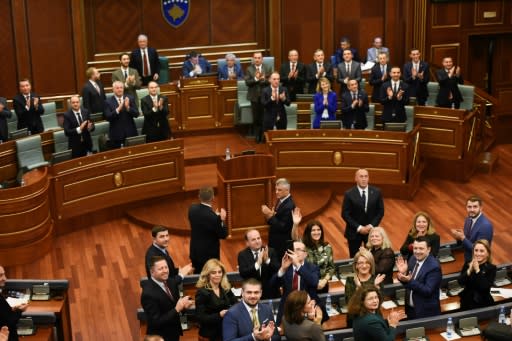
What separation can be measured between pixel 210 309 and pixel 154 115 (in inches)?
215

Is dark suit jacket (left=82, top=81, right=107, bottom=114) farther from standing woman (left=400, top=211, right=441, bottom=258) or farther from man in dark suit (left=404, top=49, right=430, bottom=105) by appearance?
standing woman (left=400, top=211, right=441, bottom=258)

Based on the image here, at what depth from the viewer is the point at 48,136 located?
424 inches

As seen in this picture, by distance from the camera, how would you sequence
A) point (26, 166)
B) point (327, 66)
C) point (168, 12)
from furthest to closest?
point (168, 12) → point (327, 66) → point (26, 166)

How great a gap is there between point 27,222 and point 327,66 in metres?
5.34

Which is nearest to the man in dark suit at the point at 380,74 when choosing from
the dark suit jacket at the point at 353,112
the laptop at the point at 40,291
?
the dark suit jacket at the point at 353,112

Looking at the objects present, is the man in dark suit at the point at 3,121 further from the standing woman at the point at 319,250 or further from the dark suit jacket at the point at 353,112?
the standing woman at the point at 319,250

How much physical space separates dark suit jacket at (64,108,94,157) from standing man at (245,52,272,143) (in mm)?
2844

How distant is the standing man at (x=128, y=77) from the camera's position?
39.2ft

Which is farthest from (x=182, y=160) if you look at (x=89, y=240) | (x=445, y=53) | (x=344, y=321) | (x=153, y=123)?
(x=445, y=53)

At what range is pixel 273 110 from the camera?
1184 centimetres

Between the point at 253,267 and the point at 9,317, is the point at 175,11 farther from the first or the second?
the point at 9,317

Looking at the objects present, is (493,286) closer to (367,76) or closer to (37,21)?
(367,76)

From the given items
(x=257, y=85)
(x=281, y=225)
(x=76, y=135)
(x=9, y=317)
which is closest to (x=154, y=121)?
(x=76, y=135)

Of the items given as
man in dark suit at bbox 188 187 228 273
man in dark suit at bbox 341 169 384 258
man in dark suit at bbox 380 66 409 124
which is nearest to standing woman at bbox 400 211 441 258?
man in dark suit at bbox 341 169 384 258
